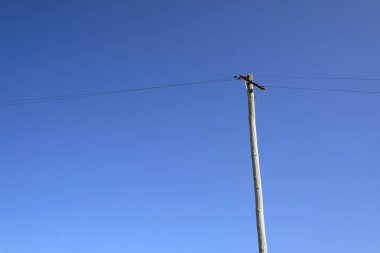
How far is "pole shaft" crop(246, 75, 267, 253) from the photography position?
Answer: 17297mm

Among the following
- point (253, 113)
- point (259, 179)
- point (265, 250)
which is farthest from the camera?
point (253, 113)

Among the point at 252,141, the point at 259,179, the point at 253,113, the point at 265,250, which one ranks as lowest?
the point at 265,250

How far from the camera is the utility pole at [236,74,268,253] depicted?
681 inches

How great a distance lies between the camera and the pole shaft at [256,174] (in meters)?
17.3

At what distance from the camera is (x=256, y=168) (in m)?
18.6

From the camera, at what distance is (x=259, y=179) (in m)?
18.4

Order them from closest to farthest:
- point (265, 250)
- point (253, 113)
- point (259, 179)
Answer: point (265, 250)
point (259, 179)
point (253, 113)

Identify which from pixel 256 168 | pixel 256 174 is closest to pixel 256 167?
pixel 256 168

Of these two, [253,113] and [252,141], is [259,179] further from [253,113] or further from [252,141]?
[253,113]

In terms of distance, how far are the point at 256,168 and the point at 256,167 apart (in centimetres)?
5

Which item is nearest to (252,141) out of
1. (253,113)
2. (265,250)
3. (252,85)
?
(253,113)

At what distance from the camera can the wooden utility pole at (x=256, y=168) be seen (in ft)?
56.8

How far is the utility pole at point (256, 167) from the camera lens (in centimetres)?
1731

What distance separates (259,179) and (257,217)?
4.75 feet
